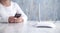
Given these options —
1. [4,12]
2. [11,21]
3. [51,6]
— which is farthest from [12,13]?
[51,6]

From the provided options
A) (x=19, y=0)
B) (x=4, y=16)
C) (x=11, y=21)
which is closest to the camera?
(x=11, y=21)

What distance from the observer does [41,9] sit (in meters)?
2.67

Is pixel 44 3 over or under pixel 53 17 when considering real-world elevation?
over

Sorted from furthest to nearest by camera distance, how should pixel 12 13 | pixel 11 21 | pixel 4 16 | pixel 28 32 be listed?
pixel 12 13 < pixel 4 16 < pixel 11 21 < pixel 28 32

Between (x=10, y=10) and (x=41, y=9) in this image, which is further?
(x=41, y=9)

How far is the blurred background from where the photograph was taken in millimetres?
2654

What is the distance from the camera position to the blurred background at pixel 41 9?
2.65 metres

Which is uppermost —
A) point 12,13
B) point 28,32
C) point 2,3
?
point 2,3

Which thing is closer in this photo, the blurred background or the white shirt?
the white shirt

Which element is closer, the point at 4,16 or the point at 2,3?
the point at 4,16

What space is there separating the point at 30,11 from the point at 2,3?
22.5 inches

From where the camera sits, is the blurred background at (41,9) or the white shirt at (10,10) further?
the blurred background at (41,9)

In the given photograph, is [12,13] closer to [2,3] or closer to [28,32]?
[2,3]

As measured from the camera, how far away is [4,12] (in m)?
2.30
